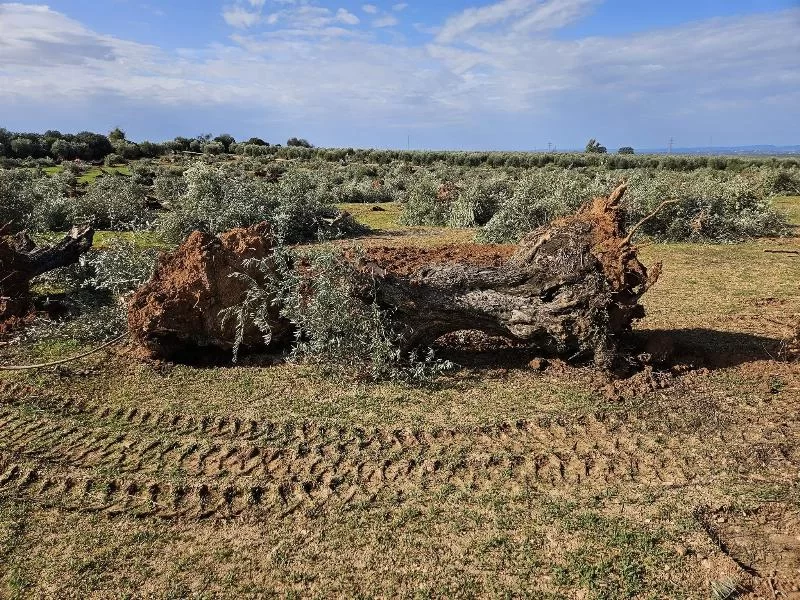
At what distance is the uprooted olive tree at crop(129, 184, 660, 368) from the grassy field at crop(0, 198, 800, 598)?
40cm

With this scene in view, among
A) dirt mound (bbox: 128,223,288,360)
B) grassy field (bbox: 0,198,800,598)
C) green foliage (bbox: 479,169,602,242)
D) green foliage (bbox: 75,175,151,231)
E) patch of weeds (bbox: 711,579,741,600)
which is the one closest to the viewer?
patch of weeds (bbox: 711,579,741,600)

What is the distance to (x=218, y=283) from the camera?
5.95 metres

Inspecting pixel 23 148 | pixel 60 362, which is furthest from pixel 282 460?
Answer: pixel 23 148

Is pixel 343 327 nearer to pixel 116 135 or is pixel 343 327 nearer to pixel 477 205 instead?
pixel 477 205

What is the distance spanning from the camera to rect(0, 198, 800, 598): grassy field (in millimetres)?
3215

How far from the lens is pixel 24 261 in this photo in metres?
7.55

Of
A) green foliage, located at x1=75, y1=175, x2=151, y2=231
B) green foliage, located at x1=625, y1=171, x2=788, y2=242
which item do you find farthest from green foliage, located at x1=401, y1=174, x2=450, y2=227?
green foliage, located at x1=75, y1=175, x2=151, y2=231

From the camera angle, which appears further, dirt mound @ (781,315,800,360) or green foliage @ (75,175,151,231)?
green foliage @ (75,175,151,231)

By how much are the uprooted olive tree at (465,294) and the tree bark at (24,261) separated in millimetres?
2502

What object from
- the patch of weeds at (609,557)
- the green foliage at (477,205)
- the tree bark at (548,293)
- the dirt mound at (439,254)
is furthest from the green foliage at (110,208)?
the patch of weeds at (609,557)

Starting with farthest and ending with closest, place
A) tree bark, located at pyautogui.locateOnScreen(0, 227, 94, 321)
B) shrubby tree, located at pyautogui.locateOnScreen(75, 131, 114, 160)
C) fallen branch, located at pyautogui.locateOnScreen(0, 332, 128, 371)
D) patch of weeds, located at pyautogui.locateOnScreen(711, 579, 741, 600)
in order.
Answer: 1. shrubby tree, located at pyautogui.locateOnScreen(75, 131, 114, 160)
2. tree bark, located at pyautogui.locateOnScreen(0, 227, 94, 321)
3. fallen branch, located at pyautogui.locateOnScreen(0, 332, 128, 371)
4. patch of weeds, located at pyautogui.locateOnScreen(711, 579, 741, 600)

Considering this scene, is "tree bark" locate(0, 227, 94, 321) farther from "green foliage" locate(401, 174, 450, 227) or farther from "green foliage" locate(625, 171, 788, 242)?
"green foliage" locate(625, 171, 788, 242)

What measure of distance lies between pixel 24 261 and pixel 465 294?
18.9 feet

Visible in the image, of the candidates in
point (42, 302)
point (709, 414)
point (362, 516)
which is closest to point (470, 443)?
point (362, 516)
